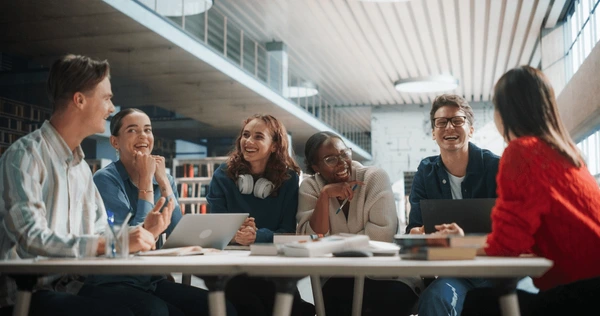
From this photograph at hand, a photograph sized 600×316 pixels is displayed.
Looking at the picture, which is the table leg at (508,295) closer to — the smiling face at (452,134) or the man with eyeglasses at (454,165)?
the man with eyeglasses at (454,165)

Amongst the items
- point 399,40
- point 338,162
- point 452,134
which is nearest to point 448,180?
point 452,134

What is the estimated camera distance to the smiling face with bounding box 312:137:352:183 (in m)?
2.66

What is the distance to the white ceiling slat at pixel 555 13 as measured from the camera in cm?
836

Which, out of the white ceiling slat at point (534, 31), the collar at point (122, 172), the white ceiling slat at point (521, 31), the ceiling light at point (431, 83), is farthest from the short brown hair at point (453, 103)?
the ceiling light at point (431, 83)

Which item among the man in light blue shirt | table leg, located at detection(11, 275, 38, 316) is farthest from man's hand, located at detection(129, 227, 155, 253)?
table leg, located at detection(11, 275, 38, 316)

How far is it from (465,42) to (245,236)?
8.66 meters

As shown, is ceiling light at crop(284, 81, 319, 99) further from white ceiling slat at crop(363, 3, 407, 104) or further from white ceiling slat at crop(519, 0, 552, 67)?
white ceiling slat at crop(519, 0, 552, 67)

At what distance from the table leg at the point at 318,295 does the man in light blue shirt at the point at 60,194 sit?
0.86m

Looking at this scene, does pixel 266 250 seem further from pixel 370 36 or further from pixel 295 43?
pixel 295 43

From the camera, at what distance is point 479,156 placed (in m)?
2.67

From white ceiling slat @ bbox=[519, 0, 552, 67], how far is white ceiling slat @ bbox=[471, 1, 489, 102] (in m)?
0.72

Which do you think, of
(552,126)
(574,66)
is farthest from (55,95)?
(574,66)

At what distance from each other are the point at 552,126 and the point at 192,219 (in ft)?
3.71

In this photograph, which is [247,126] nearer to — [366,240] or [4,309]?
[366,240]
